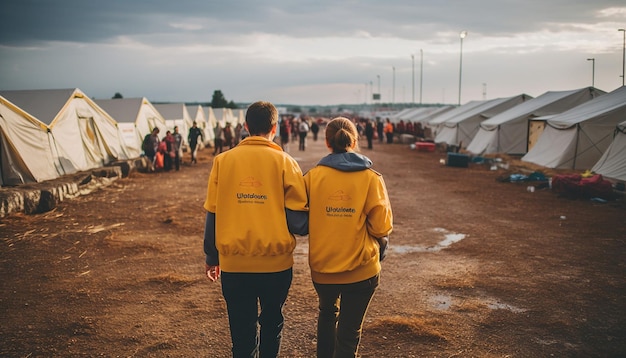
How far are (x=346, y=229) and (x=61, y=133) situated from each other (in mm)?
14424

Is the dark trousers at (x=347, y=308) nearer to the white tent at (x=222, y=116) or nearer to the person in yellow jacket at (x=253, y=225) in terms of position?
the person in yellow jacket at (x=253, y=225)

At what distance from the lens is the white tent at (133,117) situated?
20.7 meters

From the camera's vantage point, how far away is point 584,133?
16.8 m

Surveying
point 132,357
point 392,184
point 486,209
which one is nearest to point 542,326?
point 132,357

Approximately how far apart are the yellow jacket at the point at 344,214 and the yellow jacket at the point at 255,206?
15 centimetres

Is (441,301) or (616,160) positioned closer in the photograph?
(441,301)

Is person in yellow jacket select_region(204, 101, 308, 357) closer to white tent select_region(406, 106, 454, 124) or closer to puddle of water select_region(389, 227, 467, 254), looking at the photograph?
puddle of water select_region(389, 227, 467, 254)

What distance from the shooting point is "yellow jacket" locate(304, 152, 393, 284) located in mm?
3025

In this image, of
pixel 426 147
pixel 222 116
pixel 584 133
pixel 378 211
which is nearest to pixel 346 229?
pixel 378 211

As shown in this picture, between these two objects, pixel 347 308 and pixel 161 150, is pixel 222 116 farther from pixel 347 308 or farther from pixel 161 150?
pixel 347 308

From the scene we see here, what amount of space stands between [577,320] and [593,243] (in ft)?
12.2

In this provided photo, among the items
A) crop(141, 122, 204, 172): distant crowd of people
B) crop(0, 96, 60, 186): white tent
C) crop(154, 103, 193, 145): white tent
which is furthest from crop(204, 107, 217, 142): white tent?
crop(0, 96, 60, 186): white tent

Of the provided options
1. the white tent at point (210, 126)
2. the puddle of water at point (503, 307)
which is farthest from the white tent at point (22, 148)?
the white tent at point (210, 126)

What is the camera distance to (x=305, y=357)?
162 inches
